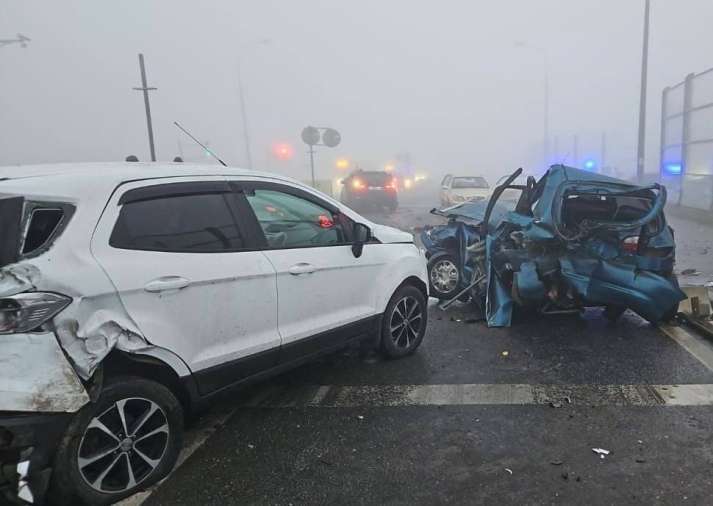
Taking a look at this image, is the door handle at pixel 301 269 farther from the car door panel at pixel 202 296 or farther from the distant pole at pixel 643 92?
the distant pole at pixel 643 92

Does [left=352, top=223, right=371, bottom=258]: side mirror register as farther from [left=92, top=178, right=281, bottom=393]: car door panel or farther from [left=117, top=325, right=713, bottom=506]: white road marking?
[left=117, top=325, right=713, bottom=506]: white road marking

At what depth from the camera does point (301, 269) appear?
3.64 m

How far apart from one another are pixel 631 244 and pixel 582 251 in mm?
490

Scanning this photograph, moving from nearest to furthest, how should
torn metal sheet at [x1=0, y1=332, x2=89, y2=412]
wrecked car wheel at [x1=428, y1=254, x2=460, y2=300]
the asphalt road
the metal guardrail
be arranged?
torn metal sheet at [x1=0, y1=332, x2=89, y2=412] → the asphalt road → wrecked car wheel at [x1=428, y1=254, x2=460, y2=300] → the metal guardrail

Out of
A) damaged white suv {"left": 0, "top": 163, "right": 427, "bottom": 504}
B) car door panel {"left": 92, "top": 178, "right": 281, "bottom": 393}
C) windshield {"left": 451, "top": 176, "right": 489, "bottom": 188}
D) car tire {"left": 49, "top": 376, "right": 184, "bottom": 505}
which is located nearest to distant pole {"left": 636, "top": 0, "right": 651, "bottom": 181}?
windshield {"left": 451, "top": 176, "right": 489, "bottom": 188}

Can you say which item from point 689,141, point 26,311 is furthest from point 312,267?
point 689,141

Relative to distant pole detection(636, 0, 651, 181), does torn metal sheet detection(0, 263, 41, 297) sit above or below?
below

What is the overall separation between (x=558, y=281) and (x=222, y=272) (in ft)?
11.9

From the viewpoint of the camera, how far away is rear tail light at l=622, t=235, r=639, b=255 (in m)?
5.22

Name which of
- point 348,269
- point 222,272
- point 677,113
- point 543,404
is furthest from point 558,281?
point 677,113

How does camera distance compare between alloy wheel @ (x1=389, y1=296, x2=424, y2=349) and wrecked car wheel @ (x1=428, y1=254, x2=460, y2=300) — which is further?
wrecked car wheel @ (x1=428, y1=254, x2=460, y2=300)

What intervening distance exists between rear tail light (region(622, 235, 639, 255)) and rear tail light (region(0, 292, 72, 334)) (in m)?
4.98

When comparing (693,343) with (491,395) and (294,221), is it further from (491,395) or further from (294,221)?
(294,221)

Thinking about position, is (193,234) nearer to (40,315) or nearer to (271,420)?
(40,315)
